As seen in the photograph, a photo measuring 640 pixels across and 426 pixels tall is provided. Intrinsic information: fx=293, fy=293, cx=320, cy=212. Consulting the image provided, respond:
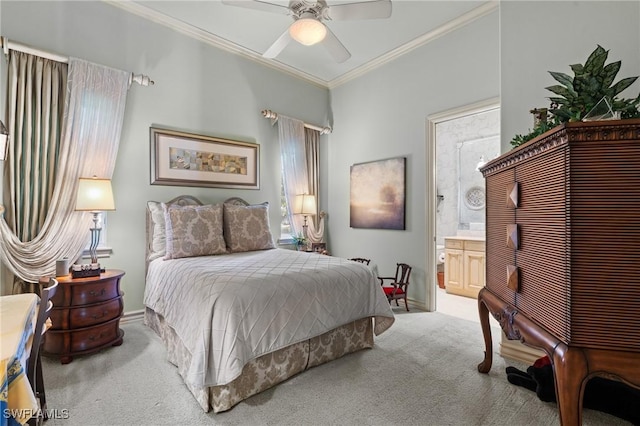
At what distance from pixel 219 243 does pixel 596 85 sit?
311 cm

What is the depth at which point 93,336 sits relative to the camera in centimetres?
242

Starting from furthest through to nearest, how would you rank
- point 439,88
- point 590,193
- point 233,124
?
point 233,124 → point 439,88 → point 590,193

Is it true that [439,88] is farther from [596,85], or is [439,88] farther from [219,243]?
[219,243]

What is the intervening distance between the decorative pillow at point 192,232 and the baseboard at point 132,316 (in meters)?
0.89

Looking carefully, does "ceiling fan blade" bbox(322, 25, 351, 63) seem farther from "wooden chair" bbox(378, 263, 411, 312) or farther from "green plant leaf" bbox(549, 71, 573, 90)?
"wooden chair" bbox(378, 263, 411, 312)

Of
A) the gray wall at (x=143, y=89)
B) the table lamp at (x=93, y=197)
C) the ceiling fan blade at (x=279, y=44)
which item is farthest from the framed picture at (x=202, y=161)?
the ceiling fan blade at (x=279, y=44)

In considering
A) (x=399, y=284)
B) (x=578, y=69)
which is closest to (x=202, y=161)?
(x=399, y=284)

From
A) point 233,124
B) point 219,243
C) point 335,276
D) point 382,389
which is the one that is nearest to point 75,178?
point 219,243

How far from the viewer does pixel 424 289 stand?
3803 millimetres

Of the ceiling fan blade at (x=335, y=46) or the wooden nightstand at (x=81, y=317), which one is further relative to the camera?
the ceiling fan blade at (x=335, y=46)

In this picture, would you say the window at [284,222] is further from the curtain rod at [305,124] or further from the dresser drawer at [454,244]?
the dresser drawer at [454,244]

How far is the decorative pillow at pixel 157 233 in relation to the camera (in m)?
3.11

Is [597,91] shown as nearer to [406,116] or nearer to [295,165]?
[406,116]

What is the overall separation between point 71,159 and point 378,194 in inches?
141
